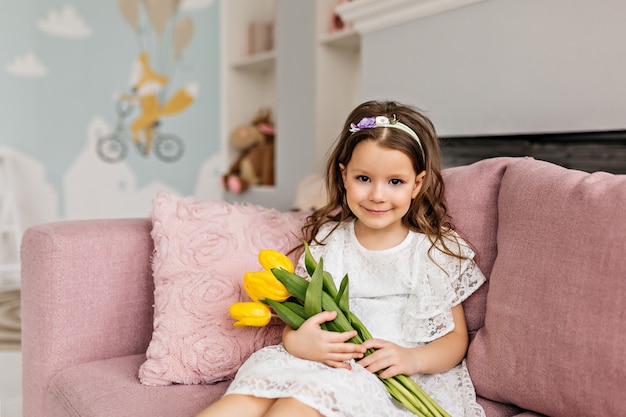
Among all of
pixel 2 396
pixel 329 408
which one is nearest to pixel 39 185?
pixel 2 396

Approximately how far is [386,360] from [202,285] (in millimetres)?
424

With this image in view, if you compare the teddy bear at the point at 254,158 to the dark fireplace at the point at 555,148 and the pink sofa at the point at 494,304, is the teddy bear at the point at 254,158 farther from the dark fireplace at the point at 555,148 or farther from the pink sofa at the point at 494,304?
the pink sofa at the point at 494,304

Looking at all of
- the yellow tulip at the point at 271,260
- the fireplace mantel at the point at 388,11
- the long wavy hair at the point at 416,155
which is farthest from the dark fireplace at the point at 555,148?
the yellow tulip at the point at 271,260

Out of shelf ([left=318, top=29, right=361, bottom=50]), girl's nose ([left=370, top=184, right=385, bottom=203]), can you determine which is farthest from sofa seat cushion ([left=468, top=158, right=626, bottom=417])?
shelf ([left=318, top=29, right=361, bottom=50])

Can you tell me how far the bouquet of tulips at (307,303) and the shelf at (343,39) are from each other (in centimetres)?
181

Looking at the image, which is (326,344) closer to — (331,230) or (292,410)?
(292,410)

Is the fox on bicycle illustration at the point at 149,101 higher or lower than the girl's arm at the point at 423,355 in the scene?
higher

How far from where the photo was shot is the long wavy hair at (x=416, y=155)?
1.17 m

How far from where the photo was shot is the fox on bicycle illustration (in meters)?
3.63

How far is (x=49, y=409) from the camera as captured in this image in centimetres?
125

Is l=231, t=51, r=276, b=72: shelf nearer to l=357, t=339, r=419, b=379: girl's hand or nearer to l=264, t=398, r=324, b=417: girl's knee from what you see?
l=357, t=339, r=419, b=379: girl's hand

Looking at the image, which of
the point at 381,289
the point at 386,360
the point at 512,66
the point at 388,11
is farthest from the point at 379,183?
the point at 388,11

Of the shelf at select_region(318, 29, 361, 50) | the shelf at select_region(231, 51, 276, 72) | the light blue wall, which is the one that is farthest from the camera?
the shelf at select_region(231, 51, 276, 72)

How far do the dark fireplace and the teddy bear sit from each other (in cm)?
163
